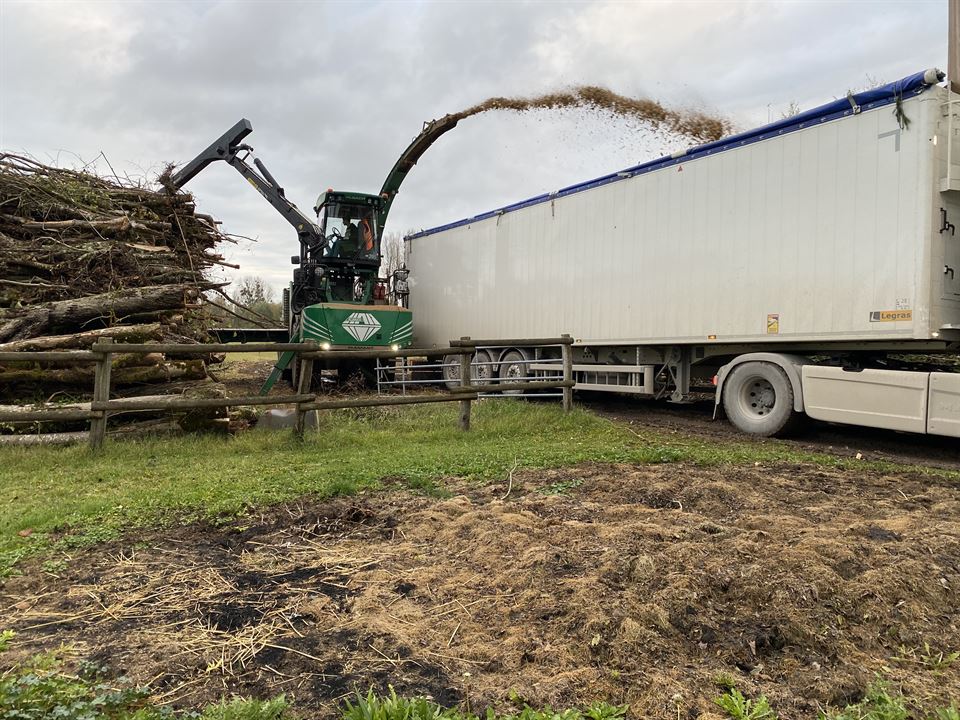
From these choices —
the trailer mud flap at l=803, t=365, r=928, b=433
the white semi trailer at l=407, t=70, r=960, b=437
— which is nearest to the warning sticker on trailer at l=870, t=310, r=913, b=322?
the white semi trailer at l=407, t=70, r=960, b=437

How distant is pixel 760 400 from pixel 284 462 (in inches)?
251

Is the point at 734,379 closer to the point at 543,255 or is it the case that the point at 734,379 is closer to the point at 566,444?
the point at 566,444

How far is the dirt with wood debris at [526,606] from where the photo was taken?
2217 millimetres

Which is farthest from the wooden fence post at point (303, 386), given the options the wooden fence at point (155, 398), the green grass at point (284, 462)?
Answer: the green grass at point (284, 462)

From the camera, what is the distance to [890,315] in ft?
22.8

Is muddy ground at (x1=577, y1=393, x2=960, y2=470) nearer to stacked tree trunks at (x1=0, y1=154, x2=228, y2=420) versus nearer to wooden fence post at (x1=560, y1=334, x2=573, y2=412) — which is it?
wooden fence post at (x1=560, y1=334, x2=573, y2=412)

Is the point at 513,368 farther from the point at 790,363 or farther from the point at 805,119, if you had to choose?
the point at 805,119

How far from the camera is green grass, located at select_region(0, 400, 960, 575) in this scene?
4.20m

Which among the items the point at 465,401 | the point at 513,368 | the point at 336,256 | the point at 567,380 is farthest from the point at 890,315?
the point at 336,256

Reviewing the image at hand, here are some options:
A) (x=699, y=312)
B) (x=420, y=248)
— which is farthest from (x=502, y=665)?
(x=420, y=248)

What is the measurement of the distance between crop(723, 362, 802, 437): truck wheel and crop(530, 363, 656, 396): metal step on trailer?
155 cm

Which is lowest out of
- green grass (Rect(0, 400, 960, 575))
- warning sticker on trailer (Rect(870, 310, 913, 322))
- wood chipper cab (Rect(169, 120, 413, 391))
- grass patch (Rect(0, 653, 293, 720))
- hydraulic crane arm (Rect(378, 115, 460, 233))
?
grass patch (Rect(0, 653, 293, 720))

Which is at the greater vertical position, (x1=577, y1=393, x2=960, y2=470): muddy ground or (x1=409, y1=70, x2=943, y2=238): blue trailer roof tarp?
(x1=409, y1=70, x2=943, y2=238): blue trailer roof tarp

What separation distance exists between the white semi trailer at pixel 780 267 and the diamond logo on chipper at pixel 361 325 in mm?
3294
